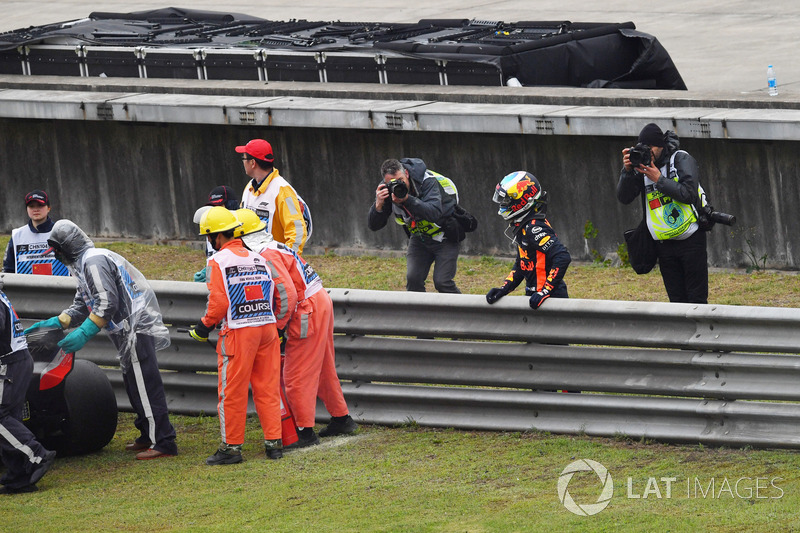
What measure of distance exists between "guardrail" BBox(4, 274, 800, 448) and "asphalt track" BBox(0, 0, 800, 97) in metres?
5.78

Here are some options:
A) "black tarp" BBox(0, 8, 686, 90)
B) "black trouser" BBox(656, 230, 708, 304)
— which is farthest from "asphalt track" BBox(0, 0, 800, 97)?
"black trouser" BBox(656, 230, 708, 304)

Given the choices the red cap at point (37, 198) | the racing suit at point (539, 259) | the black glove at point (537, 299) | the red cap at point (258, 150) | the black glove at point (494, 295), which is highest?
the red cap at point (258, 150)

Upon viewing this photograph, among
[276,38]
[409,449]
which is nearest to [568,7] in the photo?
[276,38]

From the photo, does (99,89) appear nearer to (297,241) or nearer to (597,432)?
(297,241)

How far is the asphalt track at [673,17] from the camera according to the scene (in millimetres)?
17922

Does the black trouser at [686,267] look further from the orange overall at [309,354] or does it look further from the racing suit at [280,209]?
the racing suit at [280,209]

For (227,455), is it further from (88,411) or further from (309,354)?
(88,411)

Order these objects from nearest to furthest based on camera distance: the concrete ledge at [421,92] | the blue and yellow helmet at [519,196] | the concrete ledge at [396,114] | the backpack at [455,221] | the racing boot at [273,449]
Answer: the racing boot at [273,449] → the blue and yellow helmet at [519,196] → the backpack at [455,221] → the concrete ledge at [396,114] → the concrete ledge at [421,92]

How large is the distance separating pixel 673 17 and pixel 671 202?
14.7m

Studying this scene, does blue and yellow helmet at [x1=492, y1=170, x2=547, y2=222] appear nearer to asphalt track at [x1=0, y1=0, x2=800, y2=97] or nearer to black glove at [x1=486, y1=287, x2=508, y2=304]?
black glove at [x1=486, y1=287, x2=508, y2=304]

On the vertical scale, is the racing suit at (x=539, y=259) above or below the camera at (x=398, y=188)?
below

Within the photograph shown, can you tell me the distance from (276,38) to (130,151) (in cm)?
268

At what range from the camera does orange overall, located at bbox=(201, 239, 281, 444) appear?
26.9ft

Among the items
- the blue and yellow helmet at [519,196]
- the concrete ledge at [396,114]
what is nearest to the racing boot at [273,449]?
the blue and yellow helmet at [519,196]
